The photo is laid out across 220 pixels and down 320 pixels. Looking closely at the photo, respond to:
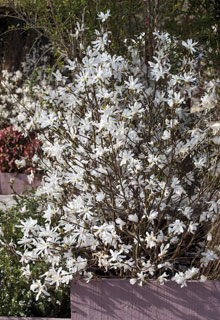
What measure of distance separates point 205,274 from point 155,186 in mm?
641

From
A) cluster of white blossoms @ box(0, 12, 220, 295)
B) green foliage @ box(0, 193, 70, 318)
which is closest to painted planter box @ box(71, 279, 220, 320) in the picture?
cluster of white blossoms @ box(0, 12, 220, 295)

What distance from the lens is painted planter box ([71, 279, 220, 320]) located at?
3016mm

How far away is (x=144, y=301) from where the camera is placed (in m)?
3.06

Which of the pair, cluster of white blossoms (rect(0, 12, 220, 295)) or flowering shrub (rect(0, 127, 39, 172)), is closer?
cluster of white blossoms (rect(0, 12, 220, 295))

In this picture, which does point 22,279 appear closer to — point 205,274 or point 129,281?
point 129,281

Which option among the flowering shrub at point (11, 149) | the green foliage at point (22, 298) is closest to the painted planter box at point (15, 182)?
the flowering shrub at point (11, 149)

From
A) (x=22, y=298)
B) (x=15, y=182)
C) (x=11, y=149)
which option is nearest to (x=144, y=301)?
(x=22, y=298)

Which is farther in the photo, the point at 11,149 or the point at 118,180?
the point at 11,149

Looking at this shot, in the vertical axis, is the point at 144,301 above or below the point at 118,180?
below

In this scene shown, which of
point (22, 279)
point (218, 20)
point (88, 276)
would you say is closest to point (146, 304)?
point (88, 276)

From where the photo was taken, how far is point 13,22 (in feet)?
29.9

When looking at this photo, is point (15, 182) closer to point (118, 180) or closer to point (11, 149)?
point (11, 149)

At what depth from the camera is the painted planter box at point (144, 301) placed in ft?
9.89

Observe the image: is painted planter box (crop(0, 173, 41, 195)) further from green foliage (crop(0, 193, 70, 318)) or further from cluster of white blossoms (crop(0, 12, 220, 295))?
cluster of white blossoms (crop(0, 12, 220, 295))
